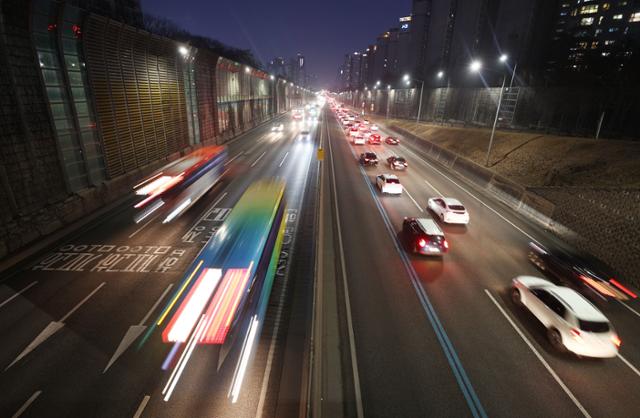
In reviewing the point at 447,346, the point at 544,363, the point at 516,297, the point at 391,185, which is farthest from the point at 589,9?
the point at 447,346

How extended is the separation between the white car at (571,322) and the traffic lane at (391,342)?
4.05 metres

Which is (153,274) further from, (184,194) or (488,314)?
(488,314)

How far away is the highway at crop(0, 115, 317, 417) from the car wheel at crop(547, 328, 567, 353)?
336 inches

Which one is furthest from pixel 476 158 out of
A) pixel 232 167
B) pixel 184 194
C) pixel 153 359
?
pixel 153 359

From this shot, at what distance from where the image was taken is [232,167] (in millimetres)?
33406

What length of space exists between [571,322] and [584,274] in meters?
5.56

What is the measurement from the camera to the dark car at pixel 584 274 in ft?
44.2

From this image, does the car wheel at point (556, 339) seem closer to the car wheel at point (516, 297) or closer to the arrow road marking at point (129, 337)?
the car wheel at point (516, 297)

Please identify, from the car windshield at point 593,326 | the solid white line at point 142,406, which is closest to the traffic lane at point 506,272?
the car windshield at point 593,326

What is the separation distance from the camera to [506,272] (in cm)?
1508

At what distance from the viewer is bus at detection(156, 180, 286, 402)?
32.0 feet

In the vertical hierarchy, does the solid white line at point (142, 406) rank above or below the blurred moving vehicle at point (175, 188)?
below

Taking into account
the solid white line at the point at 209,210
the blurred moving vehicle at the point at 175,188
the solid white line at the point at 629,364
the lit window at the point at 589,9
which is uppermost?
the lit window at the point at 589,9

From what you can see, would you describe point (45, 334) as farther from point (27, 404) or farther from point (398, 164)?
point (398, 164)
